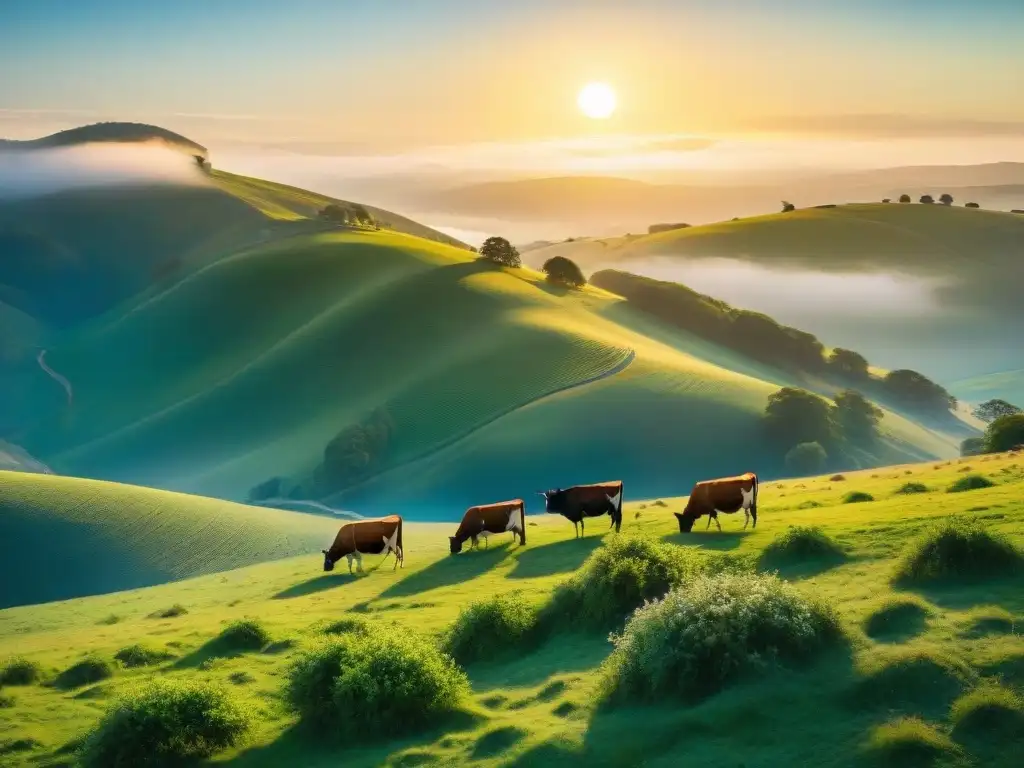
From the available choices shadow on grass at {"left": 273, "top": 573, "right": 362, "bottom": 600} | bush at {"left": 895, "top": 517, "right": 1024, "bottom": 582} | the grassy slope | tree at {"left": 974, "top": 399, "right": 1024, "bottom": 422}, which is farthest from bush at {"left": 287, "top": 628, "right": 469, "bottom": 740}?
tree at {"left": 974, "top": 399, "right": 1024, "bottom": 422}

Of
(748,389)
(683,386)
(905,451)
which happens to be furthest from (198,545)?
(905,451)

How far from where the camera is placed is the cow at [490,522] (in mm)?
39969

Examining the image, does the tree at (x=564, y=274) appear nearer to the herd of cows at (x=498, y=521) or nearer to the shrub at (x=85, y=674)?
the herd of cows at (x=498, y=521)

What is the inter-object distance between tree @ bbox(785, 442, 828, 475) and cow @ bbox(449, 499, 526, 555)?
278 feet

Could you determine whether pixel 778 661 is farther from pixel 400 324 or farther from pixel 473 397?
pixel 400 324

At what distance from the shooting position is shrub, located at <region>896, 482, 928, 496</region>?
37.9m

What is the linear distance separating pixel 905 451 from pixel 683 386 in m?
33.1

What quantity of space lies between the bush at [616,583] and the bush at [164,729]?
331 inches

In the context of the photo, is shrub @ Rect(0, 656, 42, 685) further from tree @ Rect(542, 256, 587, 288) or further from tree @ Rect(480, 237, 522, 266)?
tree @ Rect(480, 237, 522, 266)

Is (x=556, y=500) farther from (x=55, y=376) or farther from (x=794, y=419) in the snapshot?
(x=55, y=376)

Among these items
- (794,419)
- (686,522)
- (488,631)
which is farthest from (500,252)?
(488,631)

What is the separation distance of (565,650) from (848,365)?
160135 millimetres

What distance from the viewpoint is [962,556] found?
23.1 metres

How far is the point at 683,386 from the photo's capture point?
428ft
